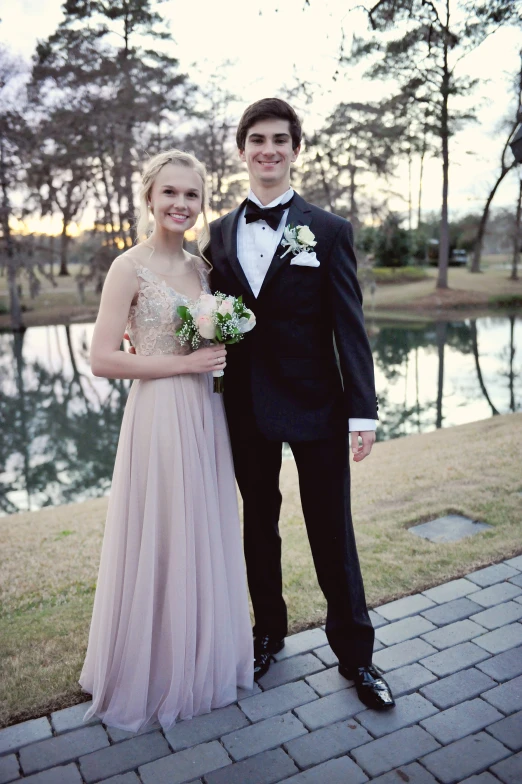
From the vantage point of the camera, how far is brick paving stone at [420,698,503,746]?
7.54 ft

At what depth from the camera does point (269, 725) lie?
7.84ft

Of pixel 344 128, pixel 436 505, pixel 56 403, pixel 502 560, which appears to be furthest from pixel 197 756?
pixel 344 128

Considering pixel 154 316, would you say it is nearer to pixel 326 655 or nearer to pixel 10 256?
pixel 326 655

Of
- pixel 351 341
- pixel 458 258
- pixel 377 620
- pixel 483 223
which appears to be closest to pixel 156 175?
pixel 351 341

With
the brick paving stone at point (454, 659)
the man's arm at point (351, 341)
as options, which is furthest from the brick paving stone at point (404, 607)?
the man's arm at point (351, 341)

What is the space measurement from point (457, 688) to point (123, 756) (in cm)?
131

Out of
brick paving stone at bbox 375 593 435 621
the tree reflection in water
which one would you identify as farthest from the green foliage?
brick paving stone at bbox 375 593 435 621

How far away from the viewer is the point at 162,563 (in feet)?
8.33

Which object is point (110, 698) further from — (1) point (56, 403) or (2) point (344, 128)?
(2) point (344, 128)

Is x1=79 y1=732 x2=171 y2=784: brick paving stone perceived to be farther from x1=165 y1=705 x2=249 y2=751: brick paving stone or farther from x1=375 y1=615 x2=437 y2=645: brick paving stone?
x1=375 y1=615 x2=437 y2=645: brick paving stone

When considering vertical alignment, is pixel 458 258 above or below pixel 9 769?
above

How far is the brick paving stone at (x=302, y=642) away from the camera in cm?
287

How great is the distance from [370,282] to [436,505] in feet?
68.2

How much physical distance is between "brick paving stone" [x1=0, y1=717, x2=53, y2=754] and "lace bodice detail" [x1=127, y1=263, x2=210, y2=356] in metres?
1.47
